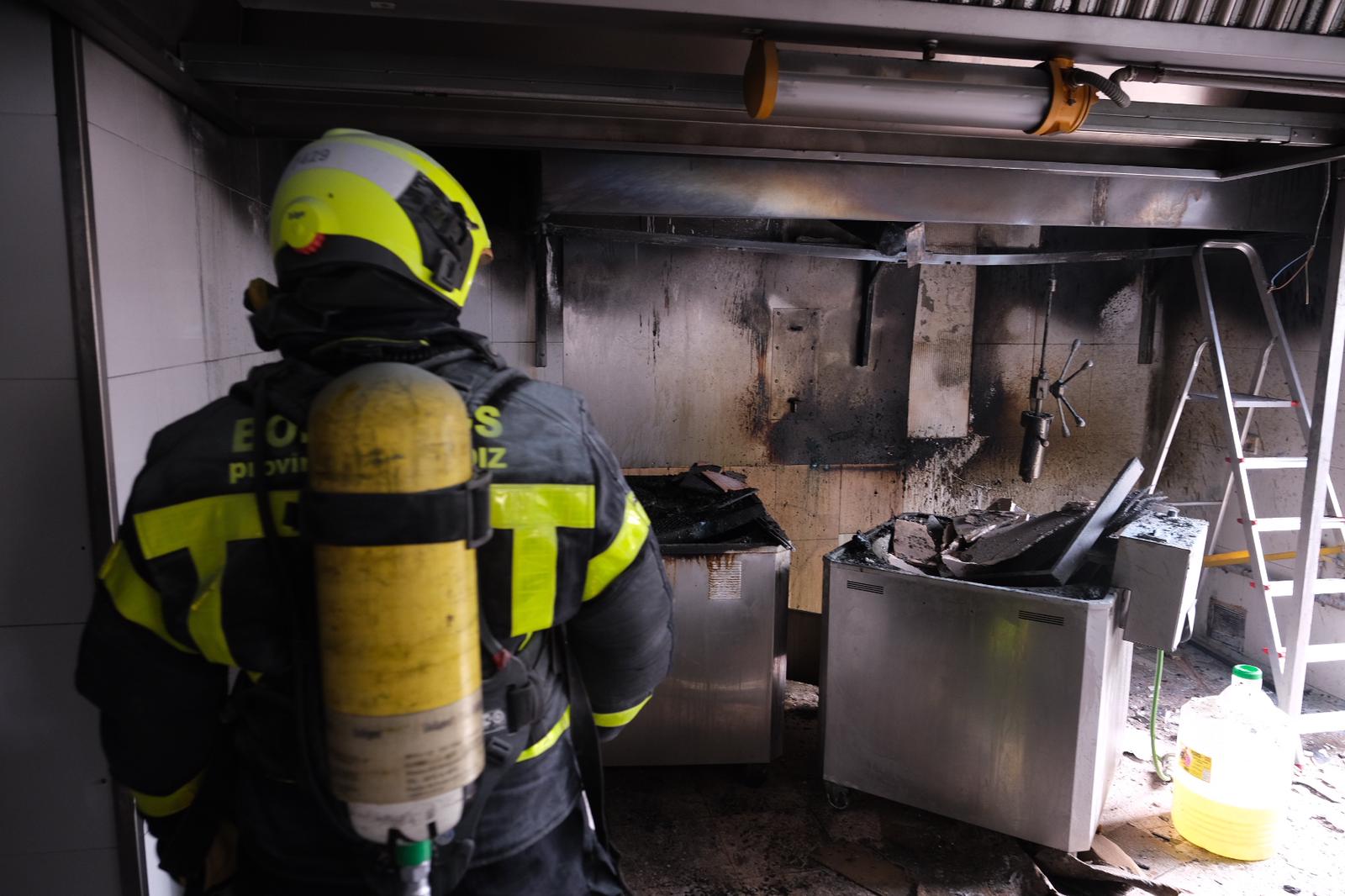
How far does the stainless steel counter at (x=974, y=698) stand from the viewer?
→ 2.36 m

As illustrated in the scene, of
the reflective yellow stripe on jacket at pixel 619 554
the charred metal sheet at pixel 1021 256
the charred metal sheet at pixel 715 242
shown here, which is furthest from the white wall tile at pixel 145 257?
the charred metal sheet at pixel 1021 256

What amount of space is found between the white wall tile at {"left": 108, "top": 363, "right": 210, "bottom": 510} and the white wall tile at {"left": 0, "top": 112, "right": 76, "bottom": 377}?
0.40ft

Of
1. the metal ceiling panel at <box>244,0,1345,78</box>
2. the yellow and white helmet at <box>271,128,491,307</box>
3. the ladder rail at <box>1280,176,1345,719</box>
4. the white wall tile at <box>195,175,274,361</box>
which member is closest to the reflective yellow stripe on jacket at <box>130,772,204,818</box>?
the yellow and white helmet at <box>271,128,491,307</box>

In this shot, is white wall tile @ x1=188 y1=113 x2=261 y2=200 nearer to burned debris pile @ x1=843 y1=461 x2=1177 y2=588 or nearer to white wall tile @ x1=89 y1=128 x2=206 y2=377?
white wall tile @ x1=89 y1=128 x2=206 y2=377

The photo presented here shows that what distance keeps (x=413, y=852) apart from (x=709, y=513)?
2.09m

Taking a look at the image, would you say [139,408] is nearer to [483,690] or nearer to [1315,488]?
[483,690]

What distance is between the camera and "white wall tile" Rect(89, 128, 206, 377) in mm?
1588

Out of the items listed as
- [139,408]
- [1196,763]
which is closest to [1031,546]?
[1196,763]

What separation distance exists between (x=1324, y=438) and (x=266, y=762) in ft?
12.5

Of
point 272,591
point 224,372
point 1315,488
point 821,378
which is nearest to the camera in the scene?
point 272,591

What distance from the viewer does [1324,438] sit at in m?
3.10

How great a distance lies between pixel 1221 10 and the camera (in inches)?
71.3

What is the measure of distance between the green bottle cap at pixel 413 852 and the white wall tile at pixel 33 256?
1243 mm

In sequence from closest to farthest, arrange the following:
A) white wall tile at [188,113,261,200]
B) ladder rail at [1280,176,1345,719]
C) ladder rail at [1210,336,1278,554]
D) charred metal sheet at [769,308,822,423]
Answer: white wall tile at [188,113,261,200] < ladder rail at [1280,176,1345,719] < ladder rail at [1210,336,1278,554] < charred metal sheet at [769,308,822,423]
